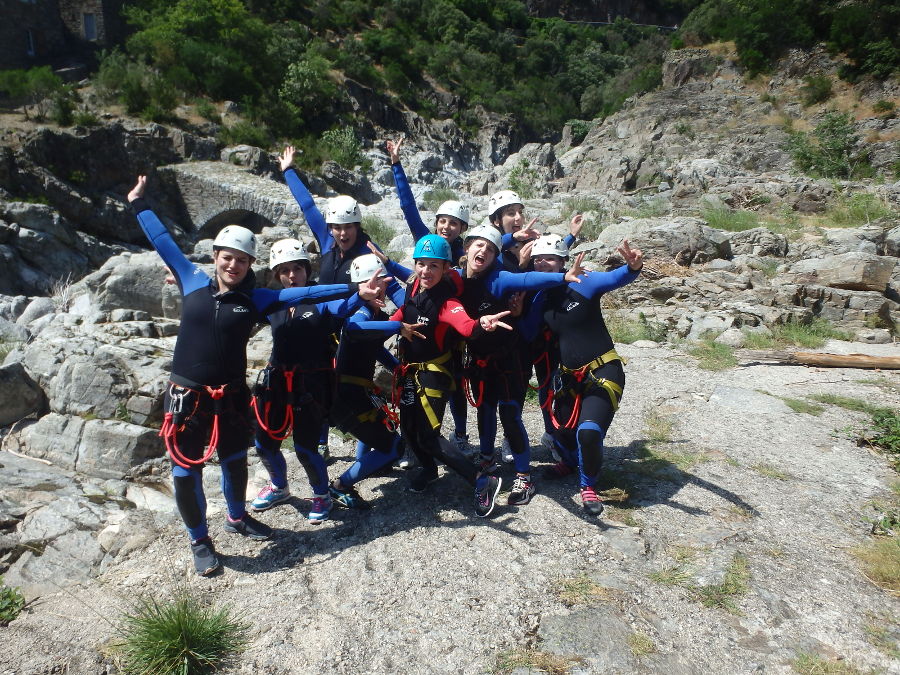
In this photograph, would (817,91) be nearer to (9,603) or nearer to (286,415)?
(286,415)

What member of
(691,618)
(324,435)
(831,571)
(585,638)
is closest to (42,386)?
(324,435)

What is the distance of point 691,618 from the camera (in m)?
3.05

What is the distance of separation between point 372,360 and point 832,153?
22.7 m

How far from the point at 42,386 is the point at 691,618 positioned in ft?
21.3

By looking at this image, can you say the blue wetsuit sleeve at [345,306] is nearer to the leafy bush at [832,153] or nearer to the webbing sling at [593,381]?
the webbing sling at [593,381]

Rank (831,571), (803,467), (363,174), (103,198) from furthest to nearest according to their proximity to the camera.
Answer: (363,174) → (103,198) → (803,467) → (831,571)

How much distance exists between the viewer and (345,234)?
15.7ft

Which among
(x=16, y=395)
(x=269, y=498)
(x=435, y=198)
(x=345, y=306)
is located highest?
(x=345, y=306)

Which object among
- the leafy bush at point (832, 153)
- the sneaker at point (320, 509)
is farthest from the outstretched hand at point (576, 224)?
the leafy bush at point (832, 153)

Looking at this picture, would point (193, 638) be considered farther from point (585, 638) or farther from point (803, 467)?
point (803, 467)

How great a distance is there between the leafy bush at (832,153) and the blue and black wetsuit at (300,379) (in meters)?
21.4

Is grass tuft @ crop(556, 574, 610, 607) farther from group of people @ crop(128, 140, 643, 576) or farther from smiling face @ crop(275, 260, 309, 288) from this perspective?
smiling face @ crop(275, 260, 309, 288)

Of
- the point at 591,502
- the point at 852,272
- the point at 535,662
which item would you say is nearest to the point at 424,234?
the point at 591,502

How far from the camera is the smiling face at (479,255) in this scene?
3965 mm
